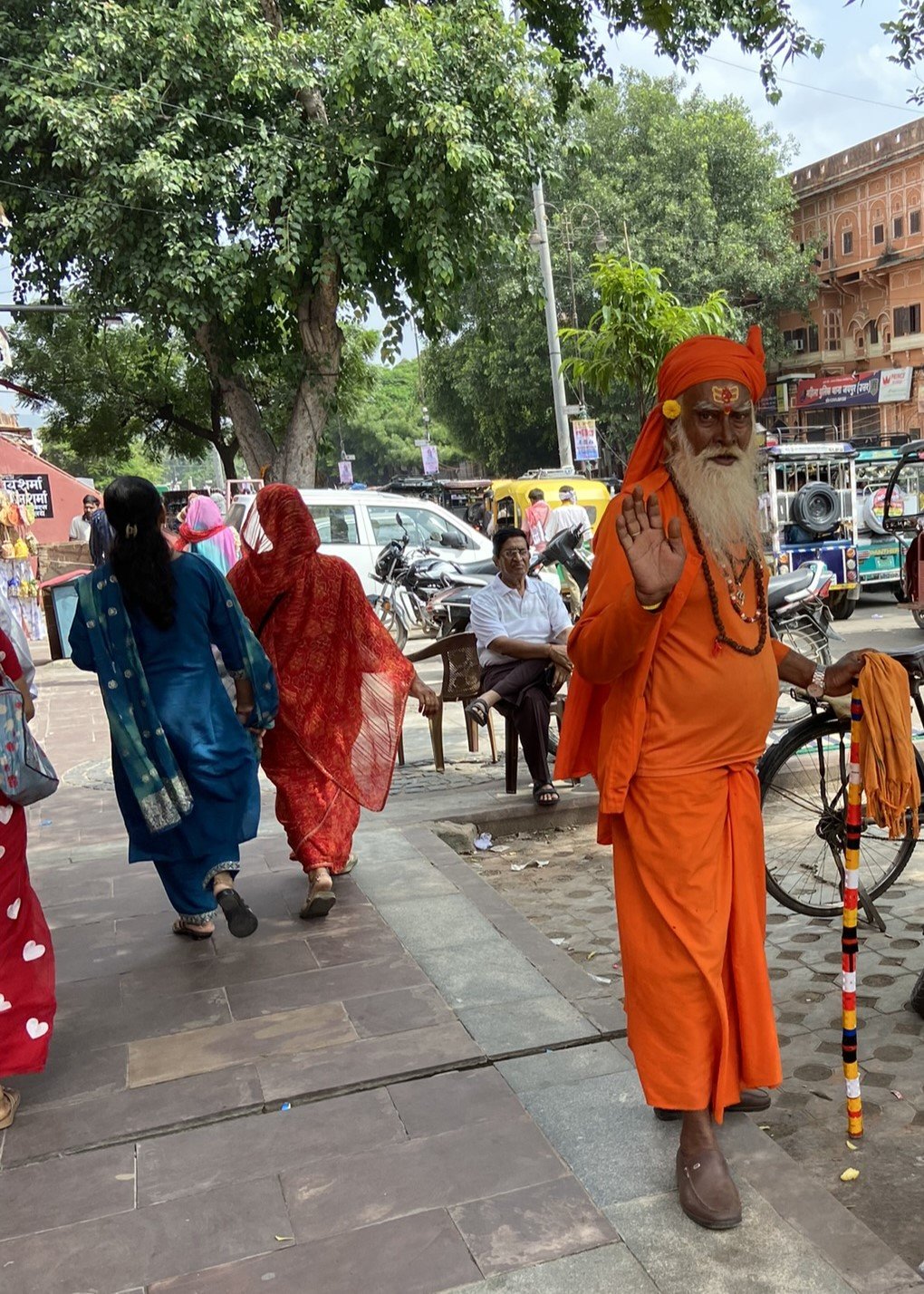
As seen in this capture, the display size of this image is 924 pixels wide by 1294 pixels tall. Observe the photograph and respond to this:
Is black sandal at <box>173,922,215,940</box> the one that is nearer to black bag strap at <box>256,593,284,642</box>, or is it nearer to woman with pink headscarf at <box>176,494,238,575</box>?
black bag strap at <box>256,593,284,642</box>

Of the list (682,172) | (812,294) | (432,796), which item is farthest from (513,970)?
(812,294)

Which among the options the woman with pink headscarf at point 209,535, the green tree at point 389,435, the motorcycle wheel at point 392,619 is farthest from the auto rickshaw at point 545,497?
the green tree at point 389,435

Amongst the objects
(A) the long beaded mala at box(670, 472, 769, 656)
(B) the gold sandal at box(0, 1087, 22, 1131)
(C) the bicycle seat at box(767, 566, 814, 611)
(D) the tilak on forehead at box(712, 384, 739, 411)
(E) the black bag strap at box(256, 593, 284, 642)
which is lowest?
(B) the gold sandal at box(0, 1087, 22, 1131)

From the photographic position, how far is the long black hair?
3805mm

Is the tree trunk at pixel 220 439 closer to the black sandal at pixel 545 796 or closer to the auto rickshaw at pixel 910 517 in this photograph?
the auto rickshaw at pixel 910 517

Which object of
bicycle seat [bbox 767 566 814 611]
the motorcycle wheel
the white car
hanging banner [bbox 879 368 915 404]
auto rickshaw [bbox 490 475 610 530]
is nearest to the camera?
bicycle seat [bbox 767 566 814 611]

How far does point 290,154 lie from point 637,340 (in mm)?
7679

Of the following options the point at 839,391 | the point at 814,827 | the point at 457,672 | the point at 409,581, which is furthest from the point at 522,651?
→ the point at 839,391

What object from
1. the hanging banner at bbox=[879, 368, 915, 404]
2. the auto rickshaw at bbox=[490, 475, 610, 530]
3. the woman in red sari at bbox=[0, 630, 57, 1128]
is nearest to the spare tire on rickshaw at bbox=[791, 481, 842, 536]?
the auto rickshaw at bbox=[490, 475, 610, 530]

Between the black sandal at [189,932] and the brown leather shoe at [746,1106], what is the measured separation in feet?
6.53

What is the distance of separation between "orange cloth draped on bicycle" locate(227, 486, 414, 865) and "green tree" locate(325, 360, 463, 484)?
196 feet

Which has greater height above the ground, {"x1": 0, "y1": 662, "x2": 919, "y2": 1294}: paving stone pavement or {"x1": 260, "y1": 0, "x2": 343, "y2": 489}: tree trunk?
{"x1": 260, "y1": 0, "x2": 343, "y2": 489}: tree trunk

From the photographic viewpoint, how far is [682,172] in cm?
2977

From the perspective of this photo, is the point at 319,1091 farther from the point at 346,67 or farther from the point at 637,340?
the point at 346,67
